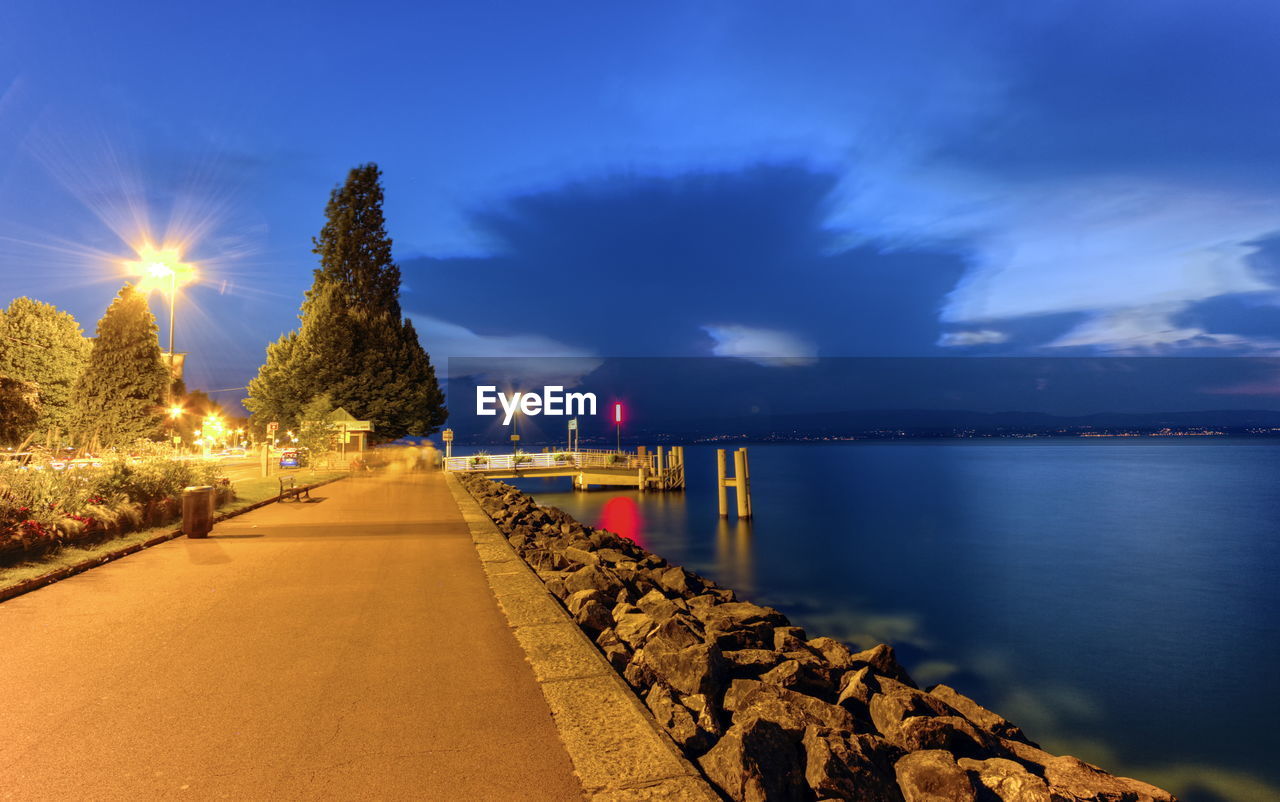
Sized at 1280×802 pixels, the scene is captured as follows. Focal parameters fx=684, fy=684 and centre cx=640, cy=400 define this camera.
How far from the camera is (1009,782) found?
4.98m

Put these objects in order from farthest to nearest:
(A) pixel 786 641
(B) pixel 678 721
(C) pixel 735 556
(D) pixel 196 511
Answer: (C) pixel 735 556 → (D) pixel 196 511 → (A) pixel 786 641 → (B) pixel 678 721

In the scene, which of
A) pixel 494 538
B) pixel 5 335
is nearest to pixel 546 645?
pixel 494 538

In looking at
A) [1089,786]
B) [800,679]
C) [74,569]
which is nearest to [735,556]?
[800,679]

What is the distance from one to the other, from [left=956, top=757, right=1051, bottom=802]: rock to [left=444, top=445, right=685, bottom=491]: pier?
4393 centimetres

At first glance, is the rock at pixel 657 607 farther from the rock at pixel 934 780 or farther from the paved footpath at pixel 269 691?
the rock at pixel 934 780

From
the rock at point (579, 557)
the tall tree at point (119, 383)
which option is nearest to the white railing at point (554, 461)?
the tall tree at point (119, 383)

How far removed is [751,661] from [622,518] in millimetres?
28904

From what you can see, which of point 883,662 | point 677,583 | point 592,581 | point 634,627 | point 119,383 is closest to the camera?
point 634,627

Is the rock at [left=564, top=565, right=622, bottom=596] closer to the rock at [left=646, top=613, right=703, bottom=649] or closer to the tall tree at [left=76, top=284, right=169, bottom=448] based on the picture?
the rock at [left=646, top=613, right=703, bottom=649]

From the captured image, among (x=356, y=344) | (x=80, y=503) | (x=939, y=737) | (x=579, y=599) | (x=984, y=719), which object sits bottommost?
(x=984, y=719)

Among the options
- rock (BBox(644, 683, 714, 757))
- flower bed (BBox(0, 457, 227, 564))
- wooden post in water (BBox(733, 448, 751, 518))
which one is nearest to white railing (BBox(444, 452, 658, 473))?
wooden post in water (BBox(733, 448, 751, 518))

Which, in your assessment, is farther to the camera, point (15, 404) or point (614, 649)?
point (15, 404)

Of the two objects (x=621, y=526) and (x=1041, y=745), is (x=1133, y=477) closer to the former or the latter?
(x=621, y=526)

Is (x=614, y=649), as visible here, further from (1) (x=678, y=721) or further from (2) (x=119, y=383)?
(2) (x=119, y=383)
